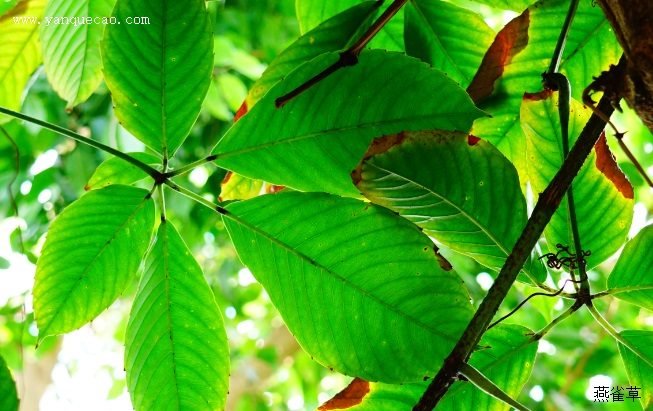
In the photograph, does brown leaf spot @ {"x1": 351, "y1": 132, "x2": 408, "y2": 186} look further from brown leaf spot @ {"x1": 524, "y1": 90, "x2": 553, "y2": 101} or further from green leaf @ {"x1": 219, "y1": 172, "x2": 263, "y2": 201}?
green leaf @ {"x1": 219, "y1": 172, "x2": 263, "y2": 201}

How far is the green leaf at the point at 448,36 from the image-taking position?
2.39 ft

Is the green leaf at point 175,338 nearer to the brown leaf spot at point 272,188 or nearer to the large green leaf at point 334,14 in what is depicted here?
the brown leaf spot at point 272,188

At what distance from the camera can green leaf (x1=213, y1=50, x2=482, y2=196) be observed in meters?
0.56

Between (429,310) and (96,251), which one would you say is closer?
(429,310)

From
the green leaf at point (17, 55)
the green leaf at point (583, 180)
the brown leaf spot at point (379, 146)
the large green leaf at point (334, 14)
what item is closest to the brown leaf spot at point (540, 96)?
the green leaf at point (583, 180)

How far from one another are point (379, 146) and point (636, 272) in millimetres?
284

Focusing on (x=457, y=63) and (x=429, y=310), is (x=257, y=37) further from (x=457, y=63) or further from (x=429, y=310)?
(x=429, y=310)

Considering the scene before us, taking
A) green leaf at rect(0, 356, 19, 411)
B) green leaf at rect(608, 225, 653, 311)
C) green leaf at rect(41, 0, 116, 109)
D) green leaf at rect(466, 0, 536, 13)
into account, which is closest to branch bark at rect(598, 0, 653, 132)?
green leaf at rect(608, 225, 653, 311)

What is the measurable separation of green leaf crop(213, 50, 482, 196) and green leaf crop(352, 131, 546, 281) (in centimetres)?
4

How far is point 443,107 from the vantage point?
0.56 meters

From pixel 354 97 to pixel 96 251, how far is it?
0.33 meters

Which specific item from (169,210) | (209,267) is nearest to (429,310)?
(169,210)

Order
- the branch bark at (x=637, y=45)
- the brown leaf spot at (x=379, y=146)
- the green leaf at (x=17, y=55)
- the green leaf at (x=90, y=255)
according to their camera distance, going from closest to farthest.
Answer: the branch bark at (x=637, y=45) → the brown leaf spot at (x=379, y=146) → the green leaf at (x=90, y=255) → the green leaf at (x=17, y=55)

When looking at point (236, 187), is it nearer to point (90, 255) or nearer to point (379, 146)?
point (90, 255)
